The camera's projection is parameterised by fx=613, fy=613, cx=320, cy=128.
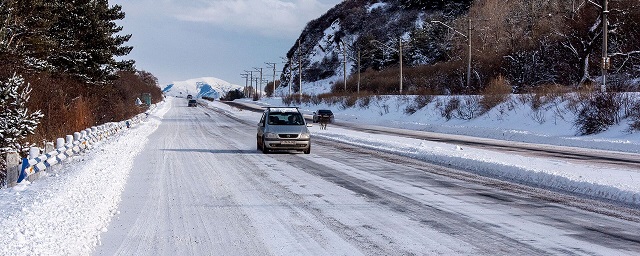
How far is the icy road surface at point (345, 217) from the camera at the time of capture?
24.0 ft

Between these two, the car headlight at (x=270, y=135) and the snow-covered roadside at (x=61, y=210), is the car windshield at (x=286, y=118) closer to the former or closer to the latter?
the car headlight at (x=270, y=135)

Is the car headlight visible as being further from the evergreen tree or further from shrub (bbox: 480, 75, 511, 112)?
shrub (bbox: 480, 75, 511, 112)

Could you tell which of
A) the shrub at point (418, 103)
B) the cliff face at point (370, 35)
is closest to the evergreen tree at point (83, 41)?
the shrub at point (418, 103)

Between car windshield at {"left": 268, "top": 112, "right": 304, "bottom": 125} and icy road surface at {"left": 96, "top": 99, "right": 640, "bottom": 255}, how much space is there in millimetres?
6586

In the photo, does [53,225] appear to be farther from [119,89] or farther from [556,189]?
[119,89]

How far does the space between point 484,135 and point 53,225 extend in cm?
2973

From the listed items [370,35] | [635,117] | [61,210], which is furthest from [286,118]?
[370,35]

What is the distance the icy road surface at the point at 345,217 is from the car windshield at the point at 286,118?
6.59m

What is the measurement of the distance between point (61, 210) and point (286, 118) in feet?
45.8

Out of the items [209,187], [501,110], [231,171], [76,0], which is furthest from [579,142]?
[76,0]

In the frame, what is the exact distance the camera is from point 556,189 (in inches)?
491

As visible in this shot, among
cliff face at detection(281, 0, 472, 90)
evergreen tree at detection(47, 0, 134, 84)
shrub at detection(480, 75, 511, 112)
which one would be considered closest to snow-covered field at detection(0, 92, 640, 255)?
shrub at detection(480, 75, 511, 112)

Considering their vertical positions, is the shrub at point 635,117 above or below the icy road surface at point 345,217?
above

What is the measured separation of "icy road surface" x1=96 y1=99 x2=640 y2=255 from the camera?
7.30m
